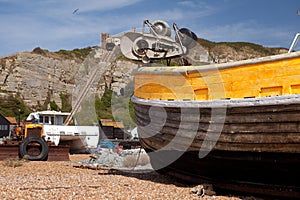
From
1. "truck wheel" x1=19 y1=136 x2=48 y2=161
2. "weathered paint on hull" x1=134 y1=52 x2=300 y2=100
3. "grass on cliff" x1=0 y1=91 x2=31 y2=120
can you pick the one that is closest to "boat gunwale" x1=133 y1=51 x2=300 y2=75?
"weathered paint on hull" x1=134 y1=52 x2=300 y2=100

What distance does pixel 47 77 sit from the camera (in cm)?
5397

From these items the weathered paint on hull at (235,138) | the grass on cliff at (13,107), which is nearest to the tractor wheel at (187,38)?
the weathered paint on hull at (235,138)

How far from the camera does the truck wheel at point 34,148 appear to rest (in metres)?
16.3

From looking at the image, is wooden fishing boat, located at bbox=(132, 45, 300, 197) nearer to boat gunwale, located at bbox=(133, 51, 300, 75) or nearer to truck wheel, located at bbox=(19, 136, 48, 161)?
boat gunwale, located at bbox=(133, 51, 300, 75)

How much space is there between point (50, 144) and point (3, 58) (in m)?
39.0

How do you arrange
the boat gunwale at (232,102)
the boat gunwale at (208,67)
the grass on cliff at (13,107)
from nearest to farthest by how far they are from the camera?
the boat gunwale at (232,102) < the boat gunwale at (208,67) < the grass on cliff at (13,107)

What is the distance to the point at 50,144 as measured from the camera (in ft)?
58.0

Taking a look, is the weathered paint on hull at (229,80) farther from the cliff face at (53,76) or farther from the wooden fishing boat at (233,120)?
the cliff face at (53,76)

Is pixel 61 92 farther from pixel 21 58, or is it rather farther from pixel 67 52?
pixel 67 52

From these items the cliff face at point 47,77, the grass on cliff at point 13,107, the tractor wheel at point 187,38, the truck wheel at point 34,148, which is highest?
the cliff face at point 47,77

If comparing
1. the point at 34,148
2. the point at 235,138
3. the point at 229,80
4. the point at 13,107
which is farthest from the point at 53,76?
the point at 235,138

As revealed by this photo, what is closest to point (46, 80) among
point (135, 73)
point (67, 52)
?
point (67, 52)

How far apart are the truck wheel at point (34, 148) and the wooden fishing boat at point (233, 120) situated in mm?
9466

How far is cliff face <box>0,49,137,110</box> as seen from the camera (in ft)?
166
